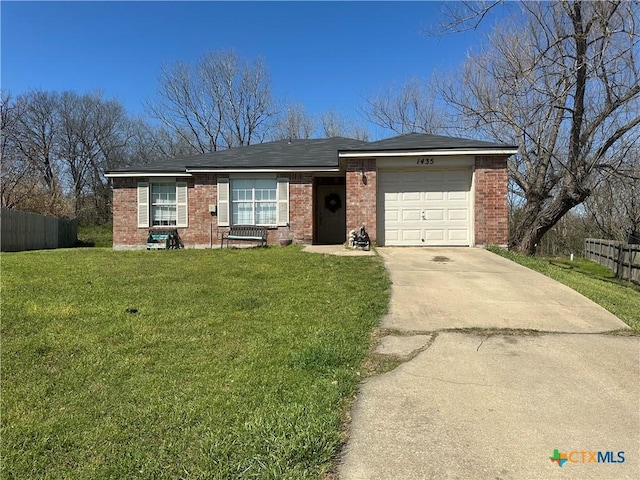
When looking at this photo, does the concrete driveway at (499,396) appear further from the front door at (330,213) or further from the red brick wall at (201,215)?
the front door at (330,213)

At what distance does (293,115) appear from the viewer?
33.0m

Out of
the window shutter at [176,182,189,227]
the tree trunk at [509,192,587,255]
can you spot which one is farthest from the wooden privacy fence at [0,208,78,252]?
the tree trunk at [509,192,587,255]

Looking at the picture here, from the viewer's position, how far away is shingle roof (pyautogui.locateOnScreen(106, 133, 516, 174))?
37.6ft

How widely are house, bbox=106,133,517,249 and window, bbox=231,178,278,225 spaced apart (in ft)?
0.11

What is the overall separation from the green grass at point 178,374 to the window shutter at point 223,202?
7.29 m

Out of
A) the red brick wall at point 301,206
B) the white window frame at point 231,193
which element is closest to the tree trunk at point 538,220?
the red brick wall at point 301,206

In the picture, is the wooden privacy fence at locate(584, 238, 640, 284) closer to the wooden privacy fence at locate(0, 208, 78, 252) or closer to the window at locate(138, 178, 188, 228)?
the window at locate(138, 178, 188, 228)

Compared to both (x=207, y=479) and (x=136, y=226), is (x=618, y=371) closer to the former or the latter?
(x=207, y=479)

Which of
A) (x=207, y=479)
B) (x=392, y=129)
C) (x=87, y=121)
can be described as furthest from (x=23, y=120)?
(x=207, y=479)

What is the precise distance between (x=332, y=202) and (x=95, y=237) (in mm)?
17548

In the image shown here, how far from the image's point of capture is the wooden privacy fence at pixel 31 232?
16.6m

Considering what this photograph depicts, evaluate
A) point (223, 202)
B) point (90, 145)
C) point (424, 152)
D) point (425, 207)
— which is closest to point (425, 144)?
point (424, 152)

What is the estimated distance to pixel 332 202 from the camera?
15.6m

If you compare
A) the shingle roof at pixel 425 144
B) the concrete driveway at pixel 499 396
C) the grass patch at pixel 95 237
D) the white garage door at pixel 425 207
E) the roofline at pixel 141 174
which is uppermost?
the shingle roof at pixel 425 144
